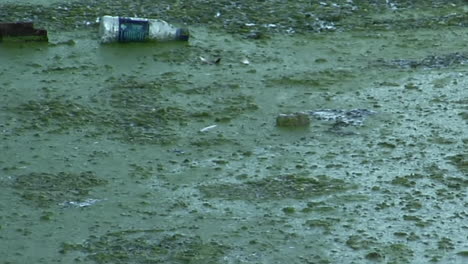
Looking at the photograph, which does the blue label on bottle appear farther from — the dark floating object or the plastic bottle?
the dark floating object

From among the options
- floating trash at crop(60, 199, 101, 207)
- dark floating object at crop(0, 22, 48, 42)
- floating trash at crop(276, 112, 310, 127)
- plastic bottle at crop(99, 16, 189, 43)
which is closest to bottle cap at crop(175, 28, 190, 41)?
plastic bottle at crop(99, 16, 189, 43)

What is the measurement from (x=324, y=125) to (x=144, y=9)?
1.53 m

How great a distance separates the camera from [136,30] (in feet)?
14.2

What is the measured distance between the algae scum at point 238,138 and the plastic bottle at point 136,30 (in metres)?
0.07

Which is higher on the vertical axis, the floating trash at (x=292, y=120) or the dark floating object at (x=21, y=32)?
the floating trash at (x=292, y=120)

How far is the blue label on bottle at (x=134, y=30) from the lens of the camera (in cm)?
429

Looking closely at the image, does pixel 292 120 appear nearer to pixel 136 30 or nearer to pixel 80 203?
pixel 80 203

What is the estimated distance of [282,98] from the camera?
148 inches

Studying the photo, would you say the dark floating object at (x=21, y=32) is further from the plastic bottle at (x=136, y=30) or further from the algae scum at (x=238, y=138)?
the plastic bottle at (x=136, y=30)

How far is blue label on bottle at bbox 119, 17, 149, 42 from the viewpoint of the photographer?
4293mm

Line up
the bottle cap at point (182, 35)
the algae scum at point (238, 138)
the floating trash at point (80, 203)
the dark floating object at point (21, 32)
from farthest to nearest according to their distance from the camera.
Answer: the bottle cap at point (182, 35), the dark floating object at point (21, 32), the floating trash at point (80, 203), the algae scum at point (238, 138)

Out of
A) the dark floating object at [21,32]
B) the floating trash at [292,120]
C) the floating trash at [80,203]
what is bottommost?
the dark floating object at [21,32]

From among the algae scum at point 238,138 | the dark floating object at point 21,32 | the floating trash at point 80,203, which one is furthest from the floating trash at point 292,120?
the dark floating object at point 21,32

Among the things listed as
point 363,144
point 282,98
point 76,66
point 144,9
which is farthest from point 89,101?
point 144,9
